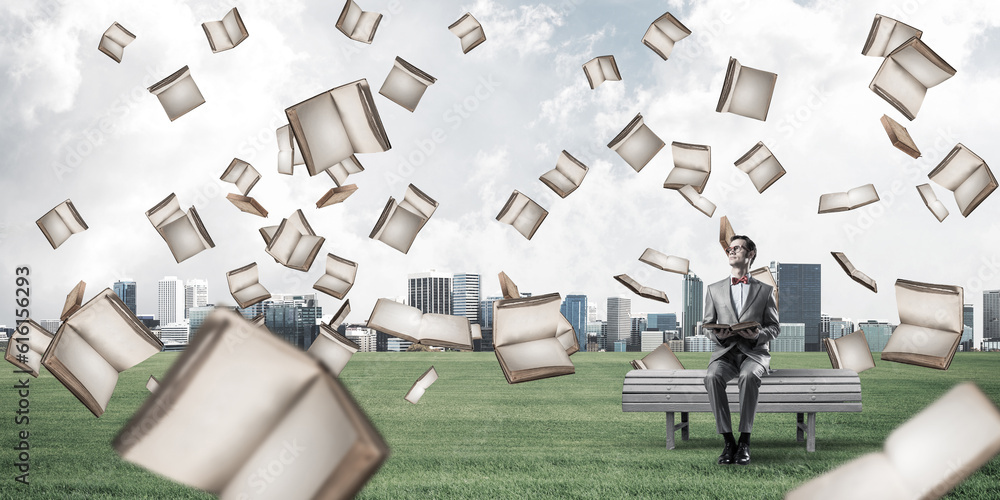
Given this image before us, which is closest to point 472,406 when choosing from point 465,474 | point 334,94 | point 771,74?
point 465,474

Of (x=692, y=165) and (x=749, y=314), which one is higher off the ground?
(x=692, y=165)

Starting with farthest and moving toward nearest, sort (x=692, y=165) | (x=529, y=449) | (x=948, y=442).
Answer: (x=529, y=449) < (x=692, y=165) < (x=948, y=442)

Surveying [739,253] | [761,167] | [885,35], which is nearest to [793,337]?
[739,253]

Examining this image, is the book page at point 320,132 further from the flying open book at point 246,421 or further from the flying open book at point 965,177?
the flying open book at point 965,177

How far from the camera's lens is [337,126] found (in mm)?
2953

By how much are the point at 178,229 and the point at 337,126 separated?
1.91m

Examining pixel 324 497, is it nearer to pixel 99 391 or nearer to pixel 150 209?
pixel 99 391

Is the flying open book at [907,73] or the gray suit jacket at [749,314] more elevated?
the flying open book at [907,73]

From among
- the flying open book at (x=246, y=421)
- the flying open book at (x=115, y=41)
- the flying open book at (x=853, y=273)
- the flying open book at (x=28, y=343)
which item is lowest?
the flying open book at (x=28, y=343)

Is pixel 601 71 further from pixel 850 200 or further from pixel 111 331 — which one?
pixel 111 331

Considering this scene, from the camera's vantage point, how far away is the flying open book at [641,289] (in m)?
4.94

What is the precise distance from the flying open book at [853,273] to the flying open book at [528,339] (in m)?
2.51

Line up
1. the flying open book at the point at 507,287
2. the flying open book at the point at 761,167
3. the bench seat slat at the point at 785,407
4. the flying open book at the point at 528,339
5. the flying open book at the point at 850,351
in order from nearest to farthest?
the flying open book at the point at 528,339 → the flying open book at the point at 507,287 → the flying open book at the point at 761,167 → the bench seat slat at the point at 785,407 → the flying open book at the point at 850,351

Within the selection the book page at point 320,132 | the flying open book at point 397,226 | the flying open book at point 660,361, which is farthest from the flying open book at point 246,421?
the flying open book at point 660,361
